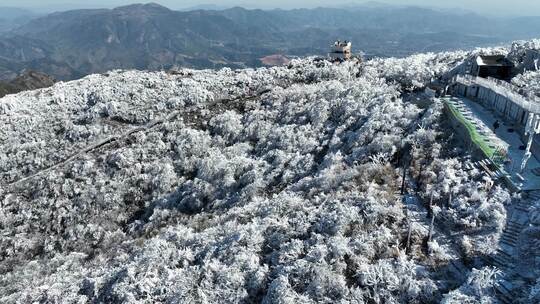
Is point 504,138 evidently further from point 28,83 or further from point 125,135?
point 28,83

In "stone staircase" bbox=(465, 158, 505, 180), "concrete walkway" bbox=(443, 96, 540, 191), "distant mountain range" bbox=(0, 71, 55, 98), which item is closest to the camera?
"concrete walkway" bbox=(443, 96, 540, 191)

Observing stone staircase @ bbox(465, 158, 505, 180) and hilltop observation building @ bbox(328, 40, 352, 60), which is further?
hilltop observation building @ bbox(328, 40, 352, 60)

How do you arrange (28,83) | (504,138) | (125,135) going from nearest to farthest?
(504,138), (125,135), (28,83)

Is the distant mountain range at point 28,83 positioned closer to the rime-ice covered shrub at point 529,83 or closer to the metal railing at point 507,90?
the metal railing at point 507,90

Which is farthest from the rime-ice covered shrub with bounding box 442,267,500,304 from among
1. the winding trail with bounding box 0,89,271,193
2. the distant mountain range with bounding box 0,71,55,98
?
the distant mountain range with bounding box 0,71,55,98

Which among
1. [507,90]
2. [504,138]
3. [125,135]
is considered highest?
[507,90]

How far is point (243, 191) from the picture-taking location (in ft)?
113

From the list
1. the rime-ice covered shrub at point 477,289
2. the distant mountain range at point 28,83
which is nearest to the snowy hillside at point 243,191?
the rime-ice covered shrub at point 477,289

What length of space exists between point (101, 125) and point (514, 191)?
146ft

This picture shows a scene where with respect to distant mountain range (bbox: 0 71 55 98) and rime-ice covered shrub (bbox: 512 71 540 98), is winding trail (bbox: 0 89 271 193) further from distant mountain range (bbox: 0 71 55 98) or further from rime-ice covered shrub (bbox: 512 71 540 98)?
distant mountain range (bbox: 0 71 55 98)

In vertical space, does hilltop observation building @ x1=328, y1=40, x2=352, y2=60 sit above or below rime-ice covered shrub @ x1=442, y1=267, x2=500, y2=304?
above

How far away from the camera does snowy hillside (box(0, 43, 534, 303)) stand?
2138 cm

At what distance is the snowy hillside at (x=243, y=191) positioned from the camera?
21.4 metres

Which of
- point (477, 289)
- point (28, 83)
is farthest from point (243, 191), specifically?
point (28, 83)
